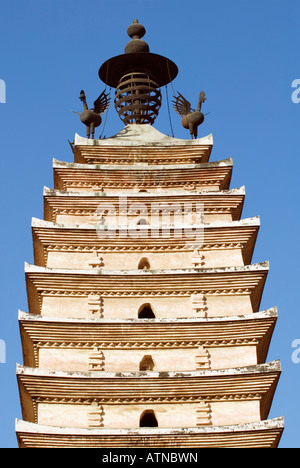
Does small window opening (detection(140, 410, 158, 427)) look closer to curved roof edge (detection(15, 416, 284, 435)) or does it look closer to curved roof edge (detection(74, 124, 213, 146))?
curved roof edge (detection(15, 416, 284, 435))

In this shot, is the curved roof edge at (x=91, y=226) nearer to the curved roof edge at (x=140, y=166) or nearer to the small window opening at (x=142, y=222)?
the small window opening at (x=142, y=222)

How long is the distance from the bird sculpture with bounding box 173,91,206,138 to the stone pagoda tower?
8cm

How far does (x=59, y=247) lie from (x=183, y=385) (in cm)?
674

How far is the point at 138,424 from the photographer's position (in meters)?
27.6

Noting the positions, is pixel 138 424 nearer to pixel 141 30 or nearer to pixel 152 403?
pixel 152 403

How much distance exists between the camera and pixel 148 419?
92.7ft

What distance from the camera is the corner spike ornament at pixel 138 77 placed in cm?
3969

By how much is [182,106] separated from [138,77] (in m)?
2.43

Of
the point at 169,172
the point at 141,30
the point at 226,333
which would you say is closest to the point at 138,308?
the point at 226,333

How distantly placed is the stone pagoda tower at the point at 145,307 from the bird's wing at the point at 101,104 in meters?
1.03

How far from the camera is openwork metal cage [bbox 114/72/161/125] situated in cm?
3959

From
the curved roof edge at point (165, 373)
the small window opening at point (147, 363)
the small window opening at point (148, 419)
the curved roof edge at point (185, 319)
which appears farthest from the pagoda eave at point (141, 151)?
the small window opening at point (148, 419)
